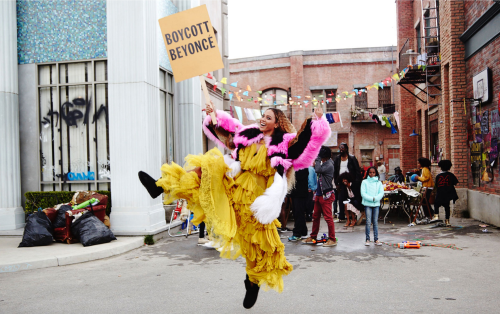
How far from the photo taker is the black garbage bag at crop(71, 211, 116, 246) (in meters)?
8.03

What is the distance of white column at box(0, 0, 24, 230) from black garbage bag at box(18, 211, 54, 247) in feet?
6.05

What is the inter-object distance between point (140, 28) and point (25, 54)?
10.1 feet

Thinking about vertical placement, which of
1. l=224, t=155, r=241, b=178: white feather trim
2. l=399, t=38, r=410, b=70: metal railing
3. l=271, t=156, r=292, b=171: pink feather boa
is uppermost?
l=399, t=38, r=410, b=70: metal railing

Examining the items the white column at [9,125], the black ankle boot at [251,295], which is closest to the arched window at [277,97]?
the white column at [9,125]

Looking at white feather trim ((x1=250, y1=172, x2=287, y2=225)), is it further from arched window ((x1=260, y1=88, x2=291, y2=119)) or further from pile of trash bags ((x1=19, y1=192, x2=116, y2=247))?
arched window ((x1=260, y1=88, x2=291, y2=119))

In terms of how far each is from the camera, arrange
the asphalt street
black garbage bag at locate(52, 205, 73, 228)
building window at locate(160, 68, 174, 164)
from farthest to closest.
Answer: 1. building window at locate(160, 68, 174, 164)
2. black garbage bag at locate(52, 205, 73, 228)
3. the asphalt street

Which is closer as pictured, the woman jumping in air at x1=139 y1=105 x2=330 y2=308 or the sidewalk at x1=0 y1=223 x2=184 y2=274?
the woman jumping in air at x1=139 y1=105 x2=330 y2=308

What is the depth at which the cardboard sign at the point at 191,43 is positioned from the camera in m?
5.04

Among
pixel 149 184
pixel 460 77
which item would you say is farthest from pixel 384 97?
pixel 149 184

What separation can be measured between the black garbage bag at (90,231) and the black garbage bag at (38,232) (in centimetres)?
47

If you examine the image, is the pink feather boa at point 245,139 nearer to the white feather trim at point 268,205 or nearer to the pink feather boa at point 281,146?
the pink feather boa at point 281,146

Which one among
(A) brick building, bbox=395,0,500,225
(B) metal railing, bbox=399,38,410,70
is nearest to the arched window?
(B) metal railing, bbox=399,38,410,70

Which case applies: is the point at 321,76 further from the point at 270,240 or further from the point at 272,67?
the point at 270,240

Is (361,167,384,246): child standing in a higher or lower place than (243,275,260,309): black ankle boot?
higher
